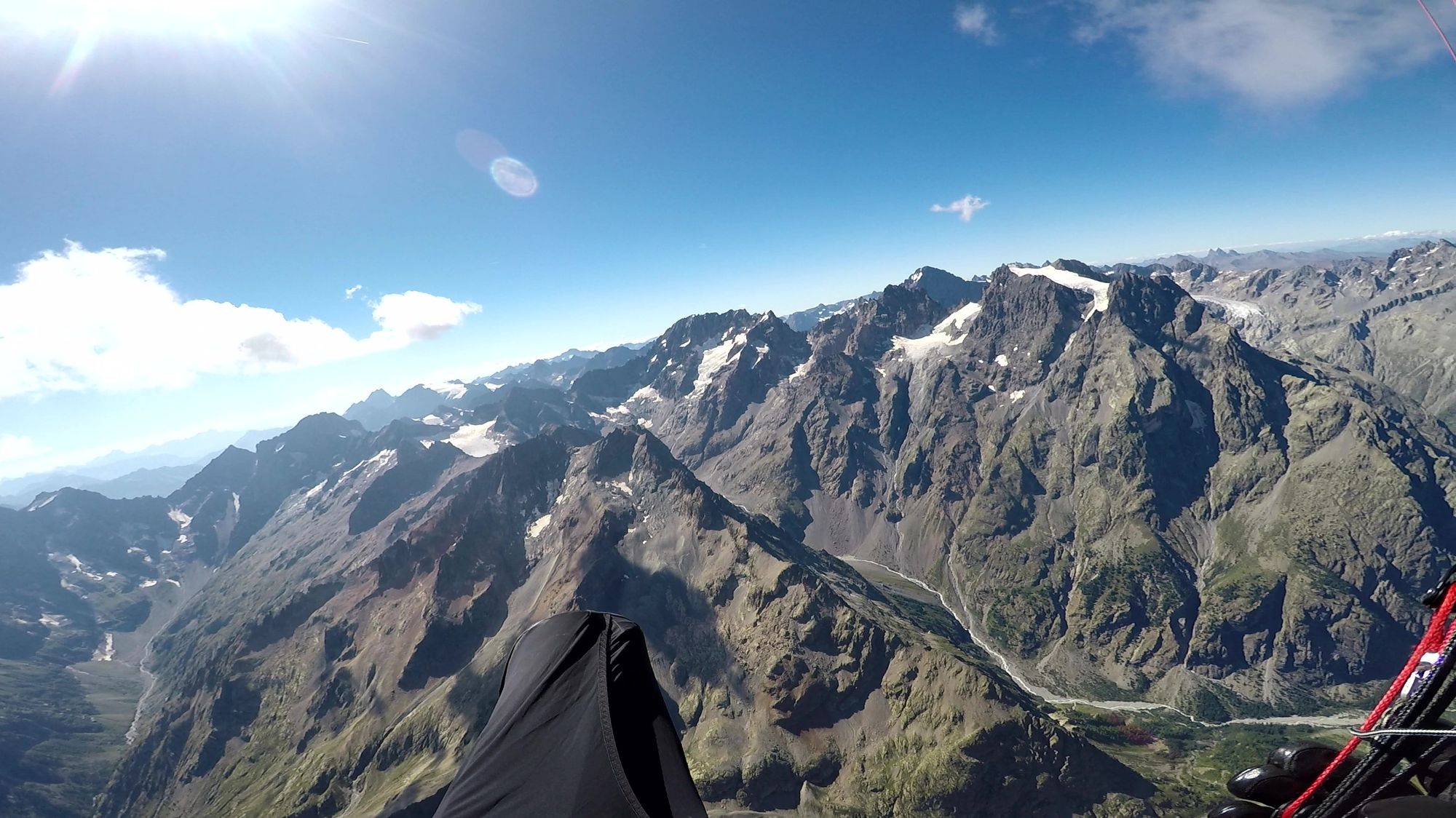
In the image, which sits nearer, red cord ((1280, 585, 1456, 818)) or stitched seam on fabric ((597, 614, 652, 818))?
red cord ((1280, 585, 1456, 818))

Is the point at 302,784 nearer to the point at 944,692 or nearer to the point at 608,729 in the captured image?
the point at 944,692

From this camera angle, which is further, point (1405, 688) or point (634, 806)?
point (634, 806)

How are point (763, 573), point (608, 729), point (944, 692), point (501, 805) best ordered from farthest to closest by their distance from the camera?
point (763, 573), point (944, 692), point (608, 729), point (501, 805)

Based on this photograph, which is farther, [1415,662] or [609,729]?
[609,729]

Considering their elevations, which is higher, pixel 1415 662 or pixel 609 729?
pixel 1415 662

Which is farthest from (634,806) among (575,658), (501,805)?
(575,658)

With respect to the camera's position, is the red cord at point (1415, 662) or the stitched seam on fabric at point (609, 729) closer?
the red cord at point (1415, 662)

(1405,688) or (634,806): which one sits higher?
(1405,688)

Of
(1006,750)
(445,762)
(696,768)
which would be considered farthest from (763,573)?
(445,762)

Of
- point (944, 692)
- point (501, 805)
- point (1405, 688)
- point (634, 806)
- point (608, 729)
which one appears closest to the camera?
point (1405, 688)

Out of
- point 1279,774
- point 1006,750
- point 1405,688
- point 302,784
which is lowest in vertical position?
point 302,784
